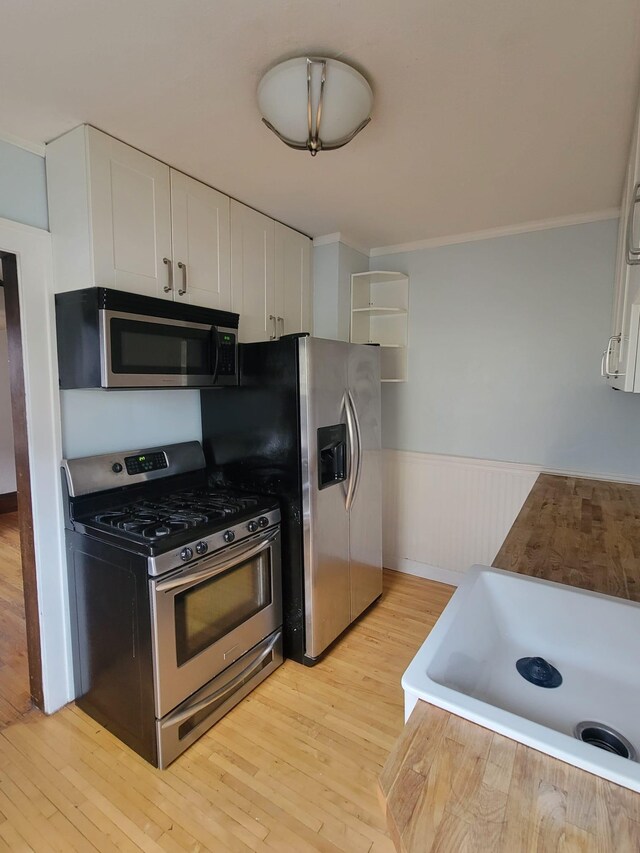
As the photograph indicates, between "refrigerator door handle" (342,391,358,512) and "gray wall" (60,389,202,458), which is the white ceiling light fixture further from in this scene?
"gray wall" (60,389,202,458)

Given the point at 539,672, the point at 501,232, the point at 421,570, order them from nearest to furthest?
the point at 539,672 → the point at 501,232 → the point at 421,570

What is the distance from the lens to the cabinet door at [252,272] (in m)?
2.38

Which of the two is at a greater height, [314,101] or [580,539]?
[314,101]

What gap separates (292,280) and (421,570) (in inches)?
89.8

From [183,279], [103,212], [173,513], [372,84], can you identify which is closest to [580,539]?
[173,513]

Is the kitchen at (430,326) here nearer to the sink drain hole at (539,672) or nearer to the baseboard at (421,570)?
the baseboard at (421,570)

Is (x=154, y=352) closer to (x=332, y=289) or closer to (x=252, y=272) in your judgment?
(x=252, y=272)

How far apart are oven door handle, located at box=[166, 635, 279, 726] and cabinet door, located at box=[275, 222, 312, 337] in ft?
5.87

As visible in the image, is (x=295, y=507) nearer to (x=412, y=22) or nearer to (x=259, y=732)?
(x=259, y=732)

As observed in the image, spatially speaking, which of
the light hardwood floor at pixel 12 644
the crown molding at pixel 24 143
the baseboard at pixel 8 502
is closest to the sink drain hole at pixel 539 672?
the light hardwood floor at pixel 12 644

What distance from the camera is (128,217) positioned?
1.83 meters

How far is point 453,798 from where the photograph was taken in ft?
2.01

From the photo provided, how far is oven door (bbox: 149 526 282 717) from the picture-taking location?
163 centimetres

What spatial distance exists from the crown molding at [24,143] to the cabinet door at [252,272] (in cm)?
87
